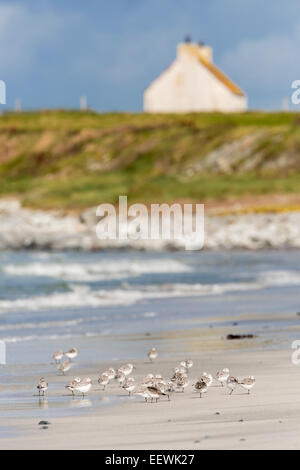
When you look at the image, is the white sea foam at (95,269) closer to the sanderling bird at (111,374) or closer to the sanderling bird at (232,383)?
the sanderling bird at (111,374)

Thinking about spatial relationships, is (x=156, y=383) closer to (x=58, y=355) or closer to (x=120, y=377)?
(x=120, y=377)

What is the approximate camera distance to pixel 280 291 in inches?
992

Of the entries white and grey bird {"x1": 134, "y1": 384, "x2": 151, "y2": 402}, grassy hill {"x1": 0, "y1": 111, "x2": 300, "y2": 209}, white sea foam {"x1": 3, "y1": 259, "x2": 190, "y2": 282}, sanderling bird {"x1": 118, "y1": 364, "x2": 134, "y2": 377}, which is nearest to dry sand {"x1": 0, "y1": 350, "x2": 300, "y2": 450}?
white and grey bird {"x1": 134, "y1": 384, "x2": 151, "y2": 402}

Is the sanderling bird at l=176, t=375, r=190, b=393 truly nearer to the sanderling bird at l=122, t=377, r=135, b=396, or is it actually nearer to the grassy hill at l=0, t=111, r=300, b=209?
the sanderling bird at l=122, t=377, r=135, b=396

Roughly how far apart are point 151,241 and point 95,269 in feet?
41.0

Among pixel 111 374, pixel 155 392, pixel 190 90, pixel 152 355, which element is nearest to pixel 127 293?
pixel 152 355

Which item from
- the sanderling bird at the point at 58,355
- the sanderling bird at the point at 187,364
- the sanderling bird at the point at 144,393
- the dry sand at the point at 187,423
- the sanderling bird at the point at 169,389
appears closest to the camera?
the dry sand at the point at 187,423

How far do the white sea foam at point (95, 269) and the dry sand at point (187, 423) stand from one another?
18939 mm

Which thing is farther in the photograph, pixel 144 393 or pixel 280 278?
pixel 280 278

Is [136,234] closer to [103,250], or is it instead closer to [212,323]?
[103,250]

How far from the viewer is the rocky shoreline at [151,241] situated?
45.4 meters

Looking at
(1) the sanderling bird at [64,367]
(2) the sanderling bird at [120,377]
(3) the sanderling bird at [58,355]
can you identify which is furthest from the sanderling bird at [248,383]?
(3) the sanderling bird at [58,355]

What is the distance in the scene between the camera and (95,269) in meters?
34.2

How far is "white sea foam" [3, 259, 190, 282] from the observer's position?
31.9 m
